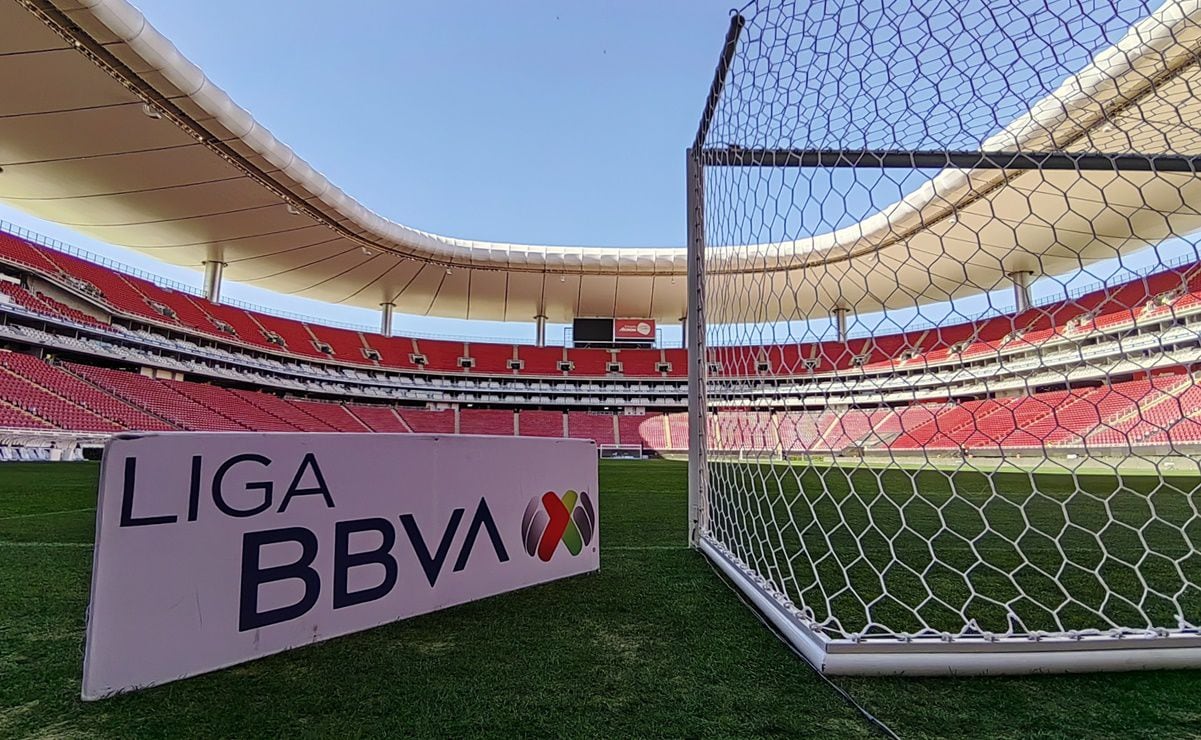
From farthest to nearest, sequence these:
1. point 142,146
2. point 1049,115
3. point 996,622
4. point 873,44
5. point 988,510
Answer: point 142,146 → point 988,510 → point 1049,115 → point 873,44 → point 996,622

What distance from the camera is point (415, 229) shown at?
18016 mm

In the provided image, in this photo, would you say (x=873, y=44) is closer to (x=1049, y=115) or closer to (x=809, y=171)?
(x=809, y=171)

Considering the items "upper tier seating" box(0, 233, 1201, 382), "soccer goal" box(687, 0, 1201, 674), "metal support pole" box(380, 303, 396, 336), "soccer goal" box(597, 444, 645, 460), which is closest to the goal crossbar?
"soccer goal" box(687, 0, 1201, 674)

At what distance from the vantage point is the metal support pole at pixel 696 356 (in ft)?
8.69

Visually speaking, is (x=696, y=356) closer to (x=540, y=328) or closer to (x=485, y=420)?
(x=485, y=420)

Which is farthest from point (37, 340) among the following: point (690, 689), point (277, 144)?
point (690, 689)

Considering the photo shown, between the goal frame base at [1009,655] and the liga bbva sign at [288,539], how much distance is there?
1021 mm

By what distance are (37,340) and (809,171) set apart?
19962mm

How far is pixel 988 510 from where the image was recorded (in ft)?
13.3

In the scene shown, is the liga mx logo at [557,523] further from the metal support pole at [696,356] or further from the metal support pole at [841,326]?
the metal support pole at [841,326]

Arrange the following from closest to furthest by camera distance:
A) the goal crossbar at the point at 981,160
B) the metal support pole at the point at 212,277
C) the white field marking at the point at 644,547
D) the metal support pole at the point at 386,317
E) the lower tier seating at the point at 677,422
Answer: the goal crossbar at the point at 981,160 < the white field marking at the point at 644,547 < the lower tier seating at the point at 677,422 < the metal support pole at the point at 212,277 < the metal support pole at the point at 386,317

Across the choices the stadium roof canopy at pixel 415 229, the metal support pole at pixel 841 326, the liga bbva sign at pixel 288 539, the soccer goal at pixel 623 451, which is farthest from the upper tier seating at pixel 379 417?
the liga bbva sign at pixel 288 539

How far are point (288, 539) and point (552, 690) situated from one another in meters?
0.74

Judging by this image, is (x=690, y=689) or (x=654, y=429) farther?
(x=654, y=429)
